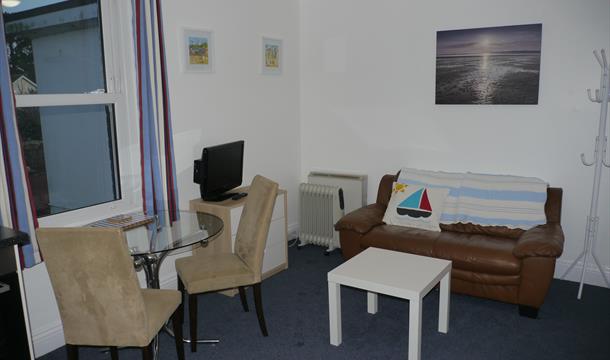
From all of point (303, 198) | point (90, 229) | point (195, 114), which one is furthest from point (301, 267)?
point (90, 229)

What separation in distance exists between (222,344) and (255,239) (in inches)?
26.7

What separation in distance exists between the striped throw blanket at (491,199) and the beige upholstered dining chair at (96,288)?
252 cm

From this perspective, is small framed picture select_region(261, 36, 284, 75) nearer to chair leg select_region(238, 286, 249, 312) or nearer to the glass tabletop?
the glass tabletop

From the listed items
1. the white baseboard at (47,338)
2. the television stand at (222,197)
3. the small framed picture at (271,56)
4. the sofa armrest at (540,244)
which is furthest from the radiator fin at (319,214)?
the white baseboard at (47,338)

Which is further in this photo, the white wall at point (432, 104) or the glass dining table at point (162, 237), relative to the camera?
the white wall at point (432, 104)

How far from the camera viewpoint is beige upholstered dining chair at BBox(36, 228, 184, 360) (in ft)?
7.18

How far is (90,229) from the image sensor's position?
7.12ft

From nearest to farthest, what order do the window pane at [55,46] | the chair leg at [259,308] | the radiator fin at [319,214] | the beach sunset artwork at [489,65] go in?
Answer: the window pane at [55,46]
the chair leg at [259,308]
the beach sunset artwork at [489,65]
the radiator fin at [319,214]

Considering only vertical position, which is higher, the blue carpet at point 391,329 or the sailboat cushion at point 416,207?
the sailboat cushion at point 416,207

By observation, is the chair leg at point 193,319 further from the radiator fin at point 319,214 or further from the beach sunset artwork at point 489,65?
the beach sunset artwork at point 489,65

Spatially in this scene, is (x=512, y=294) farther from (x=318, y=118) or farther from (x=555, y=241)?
(x=318, y=118)

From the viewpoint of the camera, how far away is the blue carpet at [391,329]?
116 inches

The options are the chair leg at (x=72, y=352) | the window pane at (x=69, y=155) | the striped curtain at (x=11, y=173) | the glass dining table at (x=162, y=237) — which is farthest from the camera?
the window pane at (x=69, y=155)

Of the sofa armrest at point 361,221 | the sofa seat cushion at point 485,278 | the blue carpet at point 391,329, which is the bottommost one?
the blue carpet at point 391,329
